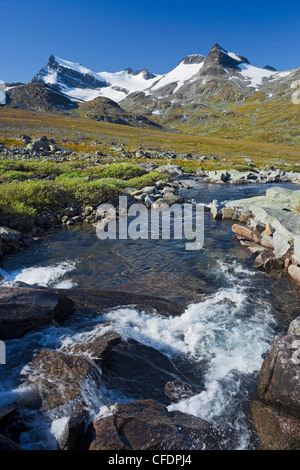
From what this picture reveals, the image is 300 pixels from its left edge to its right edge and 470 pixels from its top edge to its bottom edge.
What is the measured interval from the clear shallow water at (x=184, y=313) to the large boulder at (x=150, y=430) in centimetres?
42

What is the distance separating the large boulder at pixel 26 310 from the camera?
6703 mm

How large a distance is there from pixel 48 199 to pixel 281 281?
52.0ft

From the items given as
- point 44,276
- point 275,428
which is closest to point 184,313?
point 275,428

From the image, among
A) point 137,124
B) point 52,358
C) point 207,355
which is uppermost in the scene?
point 137,124

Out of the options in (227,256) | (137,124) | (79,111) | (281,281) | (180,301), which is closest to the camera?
(180,301)

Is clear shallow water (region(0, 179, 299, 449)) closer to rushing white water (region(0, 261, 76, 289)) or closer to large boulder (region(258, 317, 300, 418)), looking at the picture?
rushing white water (region(0, 261, 76, 289))

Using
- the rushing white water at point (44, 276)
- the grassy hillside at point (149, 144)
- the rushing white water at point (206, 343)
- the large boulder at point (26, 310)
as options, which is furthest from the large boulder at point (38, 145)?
→ the large boulder at point (26, 310)

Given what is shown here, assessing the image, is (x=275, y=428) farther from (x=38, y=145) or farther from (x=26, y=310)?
(x=38, y=145)

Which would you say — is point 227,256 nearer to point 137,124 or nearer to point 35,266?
point 35,266

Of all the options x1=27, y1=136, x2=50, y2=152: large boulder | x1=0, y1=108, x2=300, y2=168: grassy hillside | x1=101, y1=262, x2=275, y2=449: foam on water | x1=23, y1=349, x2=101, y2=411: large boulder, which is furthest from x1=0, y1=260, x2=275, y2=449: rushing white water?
x1=0, y1=108, x2=300, y2=168: grassy hillside

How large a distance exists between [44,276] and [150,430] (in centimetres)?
829

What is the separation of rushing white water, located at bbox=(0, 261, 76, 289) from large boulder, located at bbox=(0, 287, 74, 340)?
8.63 feet

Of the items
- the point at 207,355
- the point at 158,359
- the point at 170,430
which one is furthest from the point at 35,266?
the point at 170,430

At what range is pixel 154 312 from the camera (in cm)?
866
